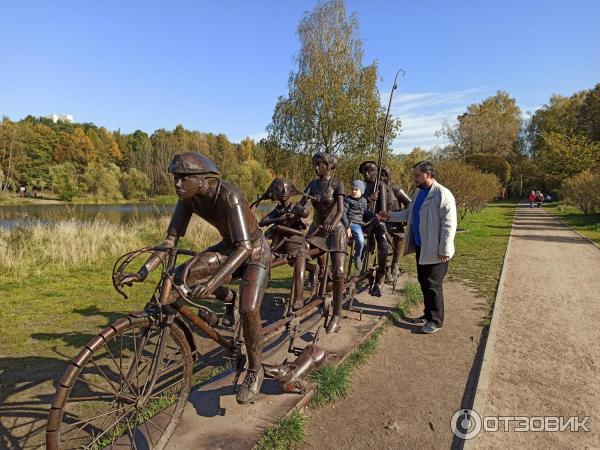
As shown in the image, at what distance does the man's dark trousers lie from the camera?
5273mm

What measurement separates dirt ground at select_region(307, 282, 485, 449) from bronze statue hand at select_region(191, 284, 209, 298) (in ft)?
4.30

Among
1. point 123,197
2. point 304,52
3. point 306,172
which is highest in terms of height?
point 304,52

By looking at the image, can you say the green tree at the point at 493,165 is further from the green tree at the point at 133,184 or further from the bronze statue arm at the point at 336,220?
the bronze statue arm at the point at 336,220

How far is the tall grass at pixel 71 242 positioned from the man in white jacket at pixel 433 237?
7.19m

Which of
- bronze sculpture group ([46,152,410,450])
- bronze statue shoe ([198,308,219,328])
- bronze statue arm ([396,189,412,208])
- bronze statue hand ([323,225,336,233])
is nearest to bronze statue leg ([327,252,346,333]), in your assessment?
bronze statue hand ([323,225,336,233])

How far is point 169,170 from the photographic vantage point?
2768mm

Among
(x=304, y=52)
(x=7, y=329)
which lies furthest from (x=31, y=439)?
(x=304, y=52)

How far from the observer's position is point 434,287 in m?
5.29

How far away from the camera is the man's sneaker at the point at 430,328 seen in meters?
5.26

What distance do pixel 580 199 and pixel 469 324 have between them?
80.3ft

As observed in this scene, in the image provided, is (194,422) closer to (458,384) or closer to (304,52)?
(458,384)

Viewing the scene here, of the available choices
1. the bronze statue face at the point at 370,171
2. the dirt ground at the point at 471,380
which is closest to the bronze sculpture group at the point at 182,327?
the dirt ground at the point at 471,380

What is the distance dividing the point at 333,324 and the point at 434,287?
54.1 inches

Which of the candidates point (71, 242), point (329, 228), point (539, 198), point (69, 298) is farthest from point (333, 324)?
point (539, 198)
